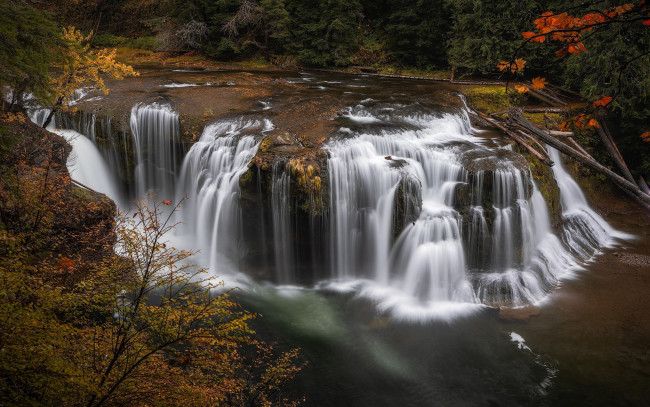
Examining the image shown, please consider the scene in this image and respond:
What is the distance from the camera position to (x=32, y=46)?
15.6ft

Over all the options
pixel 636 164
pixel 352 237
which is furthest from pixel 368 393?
pixel 636 164

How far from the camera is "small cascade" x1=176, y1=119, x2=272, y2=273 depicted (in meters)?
10.1

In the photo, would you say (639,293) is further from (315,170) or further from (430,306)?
(315,170)

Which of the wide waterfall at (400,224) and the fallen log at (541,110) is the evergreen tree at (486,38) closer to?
the fallen log at (541,110)

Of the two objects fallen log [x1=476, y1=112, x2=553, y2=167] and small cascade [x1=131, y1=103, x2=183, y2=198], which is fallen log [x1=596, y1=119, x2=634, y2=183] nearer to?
fallen log [x1=476, y1=112, x2=553, y2=167]

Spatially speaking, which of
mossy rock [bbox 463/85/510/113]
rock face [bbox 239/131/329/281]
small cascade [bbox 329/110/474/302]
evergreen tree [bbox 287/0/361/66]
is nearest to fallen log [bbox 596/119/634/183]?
mossy rock [bbox 463/85/510/113]

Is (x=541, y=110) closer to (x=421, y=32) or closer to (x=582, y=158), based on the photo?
(x=582, y=158)

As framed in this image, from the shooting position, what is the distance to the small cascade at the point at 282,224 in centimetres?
912

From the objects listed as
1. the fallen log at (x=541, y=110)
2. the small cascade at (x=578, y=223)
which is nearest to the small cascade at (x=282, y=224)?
the small cascade at (x=578, y=223)

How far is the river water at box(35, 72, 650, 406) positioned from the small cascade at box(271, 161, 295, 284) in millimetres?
35

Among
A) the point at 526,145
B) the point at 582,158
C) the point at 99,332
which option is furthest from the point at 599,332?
the point at 99,332

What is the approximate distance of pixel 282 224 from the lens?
9.48 m

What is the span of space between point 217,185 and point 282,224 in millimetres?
2279

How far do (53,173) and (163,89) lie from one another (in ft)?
23.4
